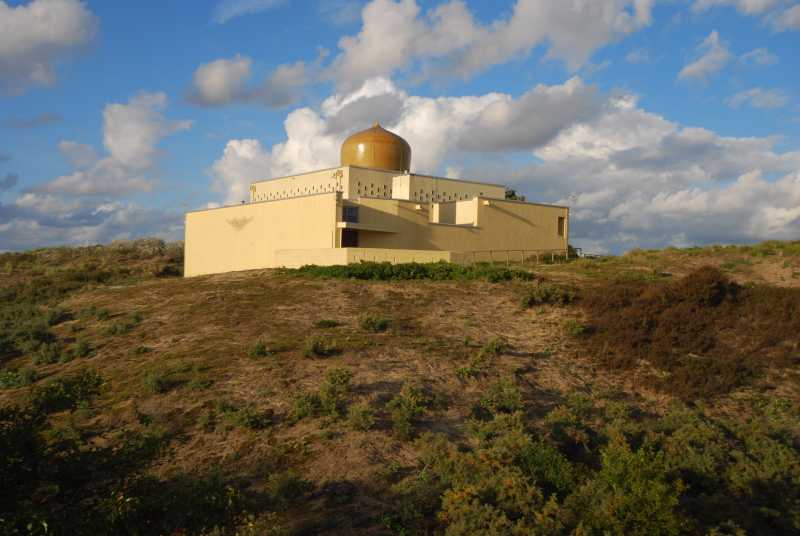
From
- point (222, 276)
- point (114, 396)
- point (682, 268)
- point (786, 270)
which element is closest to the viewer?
point (114, 396)

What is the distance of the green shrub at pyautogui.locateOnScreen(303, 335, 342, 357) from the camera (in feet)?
49.5

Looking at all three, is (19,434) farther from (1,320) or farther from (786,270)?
(786,270)

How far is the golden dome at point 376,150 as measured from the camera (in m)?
Answer: 37.7

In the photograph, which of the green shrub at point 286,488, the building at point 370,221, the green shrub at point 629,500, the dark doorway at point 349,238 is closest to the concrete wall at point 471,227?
the building at point 370,221

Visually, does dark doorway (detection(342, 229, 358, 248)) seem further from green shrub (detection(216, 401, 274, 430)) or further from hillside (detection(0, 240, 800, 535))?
green shrub (detection(216, 401, 274, 430))

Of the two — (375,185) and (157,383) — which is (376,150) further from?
(157,383)

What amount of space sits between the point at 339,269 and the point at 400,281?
2.64 metres

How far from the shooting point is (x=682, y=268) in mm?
27297

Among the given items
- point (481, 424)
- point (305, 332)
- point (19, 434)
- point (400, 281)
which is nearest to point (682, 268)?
point (400, 281)

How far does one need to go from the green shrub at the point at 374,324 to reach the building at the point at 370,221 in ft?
30.7

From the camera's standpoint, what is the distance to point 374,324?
17.6 metres

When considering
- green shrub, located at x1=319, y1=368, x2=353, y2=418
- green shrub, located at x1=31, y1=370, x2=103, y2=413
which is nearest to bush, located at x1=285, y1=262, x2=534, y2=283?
green shrub, located at x1=319, y1=368, x2=353, y2=418

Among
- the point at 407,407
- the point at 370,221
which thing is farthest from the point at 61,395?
the point at 370,221

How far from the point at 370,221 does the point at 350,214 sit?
3.50ft
